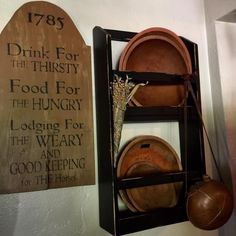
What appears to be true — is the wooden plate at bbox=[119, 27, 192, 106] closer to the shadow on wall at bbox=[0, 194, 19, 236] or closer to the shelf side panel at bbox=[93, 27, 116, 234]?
the shelf side panel at bbox=[93, 27, 116, 234]

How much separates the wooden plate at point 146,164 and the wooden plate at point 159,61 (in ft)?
0.54

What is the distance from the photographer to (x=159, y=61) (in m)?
1.20

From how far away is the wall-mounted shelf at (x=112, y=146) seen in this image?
976mm

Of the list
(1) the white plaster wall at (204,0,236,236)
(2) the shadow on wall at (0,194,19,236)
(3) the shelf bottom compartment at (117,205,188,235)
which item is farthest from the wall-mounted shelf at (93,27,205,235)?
(2) the shadow on wall at (0,194,19,236)

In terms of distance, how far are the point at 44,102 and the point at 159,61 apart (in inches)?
20.2

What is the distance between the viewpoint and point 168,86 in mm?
1196

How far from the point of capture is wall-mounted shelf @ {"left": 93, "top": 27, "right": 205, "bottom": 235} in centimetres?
98

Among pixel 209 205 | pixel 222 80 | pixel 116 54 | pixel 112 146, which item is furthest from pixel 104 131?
pixel 222 80

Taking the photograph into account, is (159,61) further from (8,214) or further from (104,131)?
(8,214)

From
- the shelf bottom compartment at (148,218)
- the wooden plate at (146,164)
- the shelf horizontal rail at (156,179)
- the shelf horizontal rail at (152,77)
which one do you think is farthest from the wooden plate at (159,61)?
the shelf bottom compartment at (148,218)

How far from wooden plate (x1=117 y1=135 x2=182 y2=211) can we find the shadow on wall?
1.22ft

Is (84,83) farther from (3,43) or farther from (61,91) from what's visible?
(3,43)

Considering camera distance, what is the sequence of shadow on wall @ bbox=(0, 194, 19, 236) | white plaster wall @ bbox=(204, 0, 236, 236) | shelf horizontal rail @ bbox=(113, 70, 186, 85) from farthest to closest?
white plaster wall @ bbox=(204, 0, 236, 236) → shelf horizontal rail @ bbox=(113, 70, 186, 85) → shadow on wall @ bbox=(0, 194, 19, 236)

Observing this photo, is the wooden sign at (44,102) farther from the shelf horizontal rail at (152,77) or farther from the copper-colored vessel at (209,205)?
the copper-colored vessel at (209,205)
